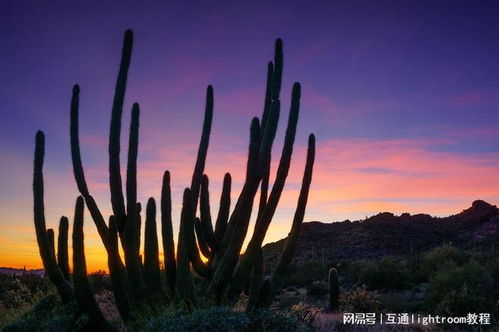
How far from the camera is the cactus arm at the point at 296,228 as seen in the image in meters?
9.58

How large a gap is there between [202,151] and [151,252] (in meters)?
2.41

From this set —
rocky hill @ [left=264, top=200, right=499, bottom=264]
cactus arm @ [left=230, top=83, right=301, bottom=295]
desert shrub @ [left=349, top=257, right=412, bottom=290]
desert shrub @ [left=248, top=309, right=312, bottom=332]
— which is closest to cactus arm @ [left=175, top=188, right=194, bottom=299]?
cactus arm @ [left=230, top=83, right=301, bottom=295]

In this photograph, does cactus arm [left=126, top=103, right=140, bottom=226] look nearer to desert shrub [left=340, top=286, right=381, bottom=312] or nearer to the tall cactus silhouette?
the tall cactus silhouette

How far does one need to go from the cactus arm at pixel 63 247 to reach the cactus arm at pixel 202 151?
2.56 meters

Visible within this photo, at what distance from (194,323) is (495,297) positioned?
43.7ft

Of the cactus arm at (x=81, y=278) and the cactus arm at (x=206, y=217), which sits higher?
the cactus arm at (x=206, y=217)

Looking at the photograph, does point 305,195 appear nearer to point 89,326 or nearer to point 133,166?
point 133,166

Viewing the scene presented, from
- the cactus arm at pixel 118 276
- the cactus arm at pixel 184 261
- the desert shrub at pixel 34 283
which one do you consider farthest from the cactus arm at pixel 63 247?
the desert shrub at pixel 34 283

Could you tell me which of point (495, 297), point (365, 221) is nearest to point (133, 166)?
point (495, 297)

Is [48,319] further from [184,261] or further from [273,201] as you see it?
[273,201]

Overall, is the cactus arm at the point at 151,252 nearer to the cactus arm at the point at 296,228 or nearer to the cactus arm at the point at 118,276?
the cactus arm at the point at 118,276

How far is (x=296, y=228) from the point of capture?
971 cm

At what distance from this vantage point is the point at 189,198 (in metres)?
9.74

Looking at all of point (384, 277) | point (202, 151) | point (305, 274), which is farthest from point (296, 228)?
point (305, 274)
